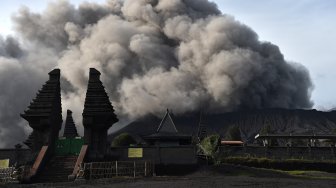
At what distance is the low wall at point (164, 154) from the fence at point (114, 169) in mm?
2439

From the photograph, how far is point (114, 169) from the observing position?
1411 inches

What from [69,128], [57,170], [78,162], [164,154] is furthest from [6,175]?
[69,128]

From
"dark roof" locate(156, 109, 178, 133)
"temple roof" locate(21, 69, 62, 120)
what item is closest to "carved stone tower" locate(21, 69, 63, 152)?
"temple roof" locate(21, 69, 62, 120)

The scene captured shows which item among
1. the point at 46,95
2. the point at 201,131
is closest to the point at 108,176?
the point at 46,95

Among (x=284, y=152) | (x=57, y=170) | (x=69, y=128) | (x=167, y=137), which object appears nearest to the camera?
(x=57, y=170)

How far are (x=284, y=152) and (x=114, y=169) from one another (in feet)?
102

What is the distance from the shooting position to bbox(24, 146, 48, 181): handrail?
34484 mm

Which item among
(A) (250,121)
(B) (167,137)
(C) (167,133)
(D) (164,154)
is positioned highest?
(A) (250,121)

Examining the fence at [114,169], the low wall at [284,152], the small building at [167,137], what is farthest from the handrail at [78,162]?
the low wall at [284,152]

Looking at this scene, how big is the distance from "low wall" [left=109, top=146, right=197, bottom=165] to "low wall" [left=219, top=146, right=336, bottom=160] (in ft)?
59.3

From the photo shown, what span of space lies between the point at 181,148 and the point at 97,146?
7.61m

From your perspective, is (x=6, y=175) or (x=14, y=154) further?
(x=14, y=154)

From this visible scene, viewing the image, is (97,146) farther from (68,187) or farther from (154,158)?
(68,187)

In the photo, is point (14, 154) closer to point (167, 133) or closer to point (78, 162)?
point (78, 162)
